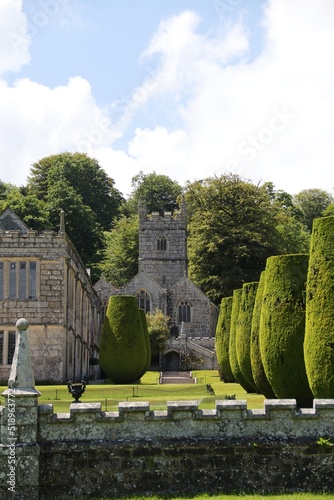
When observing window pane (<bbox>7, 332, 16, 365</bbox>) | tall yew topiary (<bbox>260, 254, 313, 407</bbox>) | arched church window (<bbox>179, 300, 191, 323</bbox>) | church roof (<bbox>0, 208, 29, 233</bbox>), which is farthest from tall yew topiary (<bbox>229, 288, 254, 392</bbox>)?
arched church window (<bbox>179, 300, 191, 323</bbox>)

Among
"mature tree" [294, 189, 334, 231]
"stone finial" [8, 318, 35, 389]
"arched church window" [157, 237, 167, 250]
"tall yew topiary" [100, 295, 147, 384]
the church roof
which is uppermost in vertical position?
"mature tree" [294, 189, 334, 231]

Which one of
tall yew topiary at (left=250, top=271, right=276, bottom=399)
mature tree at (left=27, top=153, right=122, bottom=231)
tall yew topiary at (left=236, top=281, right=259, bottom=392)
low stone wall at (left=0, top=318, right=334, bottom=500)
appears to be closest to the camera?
low stone wall at (left=0, top=318, right=334, bottom=500)

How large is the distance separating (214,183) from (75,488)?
6611 centimetres

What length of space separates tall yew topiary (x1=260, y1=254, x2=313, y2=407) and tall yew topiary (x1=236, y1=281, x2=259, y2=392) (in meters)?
7.82

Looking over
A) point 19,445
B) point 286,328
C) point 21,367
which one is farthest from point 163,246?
point 19,445

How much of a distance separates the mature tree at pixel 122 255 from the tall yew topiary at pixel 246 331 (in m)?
57.2

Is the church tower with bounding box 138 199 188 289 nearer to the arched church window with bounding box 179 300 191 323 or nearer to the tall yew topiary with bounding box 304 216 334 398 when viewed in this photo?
the arched church window with bounding box 179 300 191 323

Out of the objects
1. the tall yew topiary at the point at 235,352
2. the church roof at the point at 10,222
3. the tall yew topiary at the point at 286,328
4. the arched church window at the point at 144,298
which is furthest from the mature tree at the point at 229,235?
the tall yew topiary at the point at 286,328

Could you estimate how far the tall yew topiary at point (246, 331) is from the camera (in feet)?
98.8

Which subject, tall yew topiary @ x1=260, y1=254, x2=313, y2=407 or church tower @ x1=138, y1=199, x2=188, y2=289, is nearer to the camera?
tall yew topiary @ x1=260, y1=254, x2=313, y2=407

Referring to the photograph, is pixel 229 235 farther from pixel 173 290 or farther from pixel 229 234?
pixel 173 290

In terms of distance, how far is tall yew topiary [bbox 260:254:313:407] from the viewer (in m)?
20.7

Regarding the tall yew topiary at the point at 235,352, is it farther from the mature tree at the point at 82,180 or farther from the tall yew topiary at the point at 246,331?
the mature tree at the point at 82,180

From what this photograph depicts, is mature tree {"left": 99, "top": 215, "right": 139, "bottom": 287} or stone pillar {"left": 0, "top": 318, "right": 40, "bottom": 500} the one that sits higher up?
mature tree {"left": 99, "top": 215, "right": 139, "bottom": 287}
